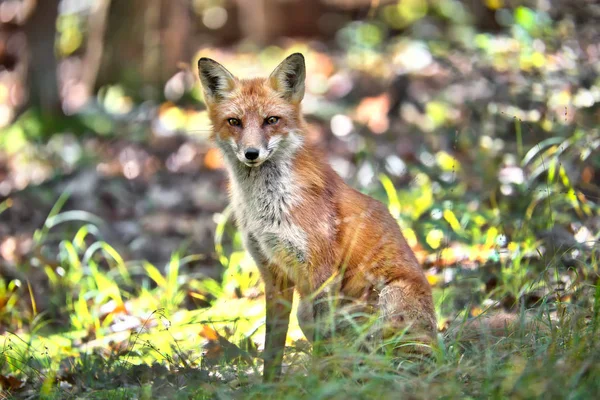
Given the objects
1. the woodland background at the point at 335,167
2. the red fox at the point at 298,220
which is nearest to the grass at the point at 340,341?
the woodland background at the point at 335,167

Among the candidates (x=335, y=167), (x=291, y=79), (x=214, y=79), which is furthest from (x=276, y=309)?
(x=335, y=167)

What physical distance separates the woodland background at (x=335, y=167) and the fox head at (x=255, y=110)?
114 centimetres

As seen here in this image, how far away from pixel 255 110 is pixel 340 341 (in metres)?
1.69

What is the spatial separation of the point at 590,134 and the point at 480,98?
2.42 meters

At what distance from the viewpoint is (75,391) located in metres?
4.32

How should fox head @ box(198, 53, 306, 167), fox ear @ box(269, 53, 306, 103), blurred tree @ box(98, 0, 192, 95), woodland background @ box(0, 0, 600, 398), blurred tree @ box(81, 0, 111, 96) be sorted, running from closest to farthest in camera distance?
1. woodland background @ box(0, 0, 600, 398)
2. fox head @ box(198, 53, 306, 167)
3. fox ear @ box(269, 53, 306, 103)
4. blurred tree @ box(98, 0, 192, 95)
5. blurred tree @ box(81, 0, 111, 96)

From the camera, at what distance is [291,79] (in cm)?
492

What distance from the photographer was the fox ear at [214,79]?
491 centimetres

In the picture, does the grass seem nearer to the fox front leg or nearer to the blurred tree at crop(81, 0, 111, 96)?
the fox front leg

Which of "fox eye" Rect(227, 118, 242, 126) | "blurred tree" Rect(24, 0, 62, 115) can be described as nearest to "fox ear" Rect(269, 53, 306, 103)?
"fox eye" Rect(227, 118, 242, 126)

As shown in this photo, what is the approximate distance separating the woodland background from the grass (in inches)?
0.9

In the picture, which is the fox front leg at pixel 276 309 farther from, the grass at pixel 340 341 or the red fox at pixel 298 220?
the grass at pixel 340 341

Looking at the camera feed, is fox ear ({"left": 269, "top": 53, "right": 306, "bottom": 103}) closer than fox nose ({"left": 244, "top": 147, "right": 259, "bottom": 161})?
No

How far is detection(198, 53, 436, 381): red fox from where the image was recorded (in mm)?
4379
